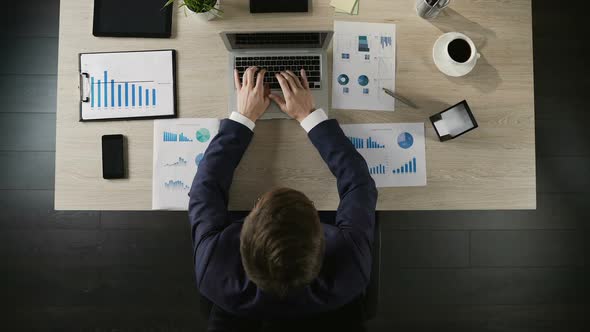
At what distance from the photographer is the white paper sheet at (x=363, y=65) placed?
128cm

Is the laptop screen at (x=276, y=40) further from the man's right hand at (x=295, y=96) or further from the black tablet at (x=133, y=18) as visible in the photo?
the black tablet at (x=133, y=18)

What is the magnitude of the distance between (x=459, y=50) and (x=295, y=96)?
1.73 feet

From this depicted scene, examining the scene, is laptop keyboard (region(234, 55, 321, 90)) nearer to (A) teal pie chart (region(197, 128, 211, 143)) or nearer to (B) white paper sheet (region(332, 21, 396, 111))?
(B) white paper sheet (region(332, 21, 396, 111))

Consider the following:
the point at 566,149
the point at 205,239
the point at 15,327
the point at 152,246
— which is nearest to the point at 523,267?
the point at 566,149

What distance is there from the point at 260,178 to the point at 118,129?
1.55ft

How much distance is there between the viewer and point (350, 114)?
1283mm

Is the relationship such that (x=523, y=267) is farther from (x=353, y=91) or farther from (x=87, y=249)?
(x=87, y=249)

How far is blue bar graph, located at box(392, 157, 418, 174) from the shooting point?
1274mm

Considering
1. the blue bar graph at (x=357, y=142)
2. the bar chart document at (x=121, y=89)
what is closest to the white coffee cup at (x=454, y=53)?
the blue bar graph at (x=357, y=142)

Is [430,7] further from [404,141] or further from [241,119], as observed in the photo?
[241,119]

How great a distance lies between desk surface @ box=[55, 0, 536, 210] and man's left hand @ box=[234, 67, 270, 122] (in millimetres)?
67

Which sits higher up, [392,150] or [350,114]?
[350,114]

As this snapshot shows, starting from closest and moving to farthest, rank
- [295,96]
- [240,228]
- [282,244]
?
1. [282,244]
2. [240,228]
3. [295,96]

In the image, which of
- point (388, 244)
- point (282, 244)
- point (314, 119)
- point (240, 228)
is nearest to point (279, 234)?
point (282, 244)
